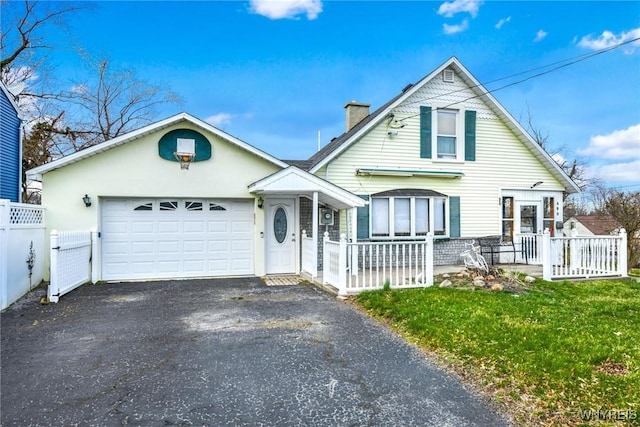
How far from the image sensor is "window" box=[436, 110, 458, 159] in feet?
42.3

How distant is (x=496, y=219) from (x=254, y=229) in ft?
26.3

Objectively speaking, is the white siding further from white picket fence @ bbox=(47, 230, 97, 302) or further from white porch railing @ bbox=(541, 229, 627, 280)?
white picket fence @ bbox=(47, 230, 97, 302)

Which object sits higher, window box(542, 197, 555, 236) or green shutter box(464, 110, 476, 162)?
green shutter box(464, 110, 476, 162)

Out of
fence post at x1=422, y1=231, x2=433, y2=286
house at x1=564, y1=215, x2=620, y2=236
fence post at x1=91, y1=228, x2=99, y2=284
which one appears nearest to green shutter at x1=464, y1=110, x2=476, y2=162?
fence post at x1=422, y1=231, x2=433, y2=286

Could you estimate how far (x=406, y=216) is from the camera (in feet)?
40.7

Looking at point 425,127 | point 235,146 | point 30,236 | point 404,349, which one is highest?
point 425,127

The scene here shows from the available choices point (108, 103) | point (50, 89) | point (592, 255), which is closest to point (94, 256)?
point (592, 255)

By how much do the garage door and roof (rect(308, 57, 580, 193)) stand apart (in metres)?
2.82

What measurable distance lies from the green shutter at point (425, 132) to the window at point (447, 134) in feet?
1.57

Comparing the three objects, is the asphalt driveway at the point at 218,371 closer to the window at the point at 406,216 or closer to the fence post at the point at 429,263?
the fence post at the point at 429,263

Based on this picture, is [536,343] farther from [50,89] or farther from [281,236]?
[50,89]

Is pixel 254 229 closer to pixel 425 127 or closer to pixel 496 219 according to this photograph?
pixel 425 127

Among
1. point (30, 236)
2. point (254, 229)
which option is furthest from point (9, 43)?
point (254, 229)

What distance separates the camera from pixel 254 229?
11156mm
